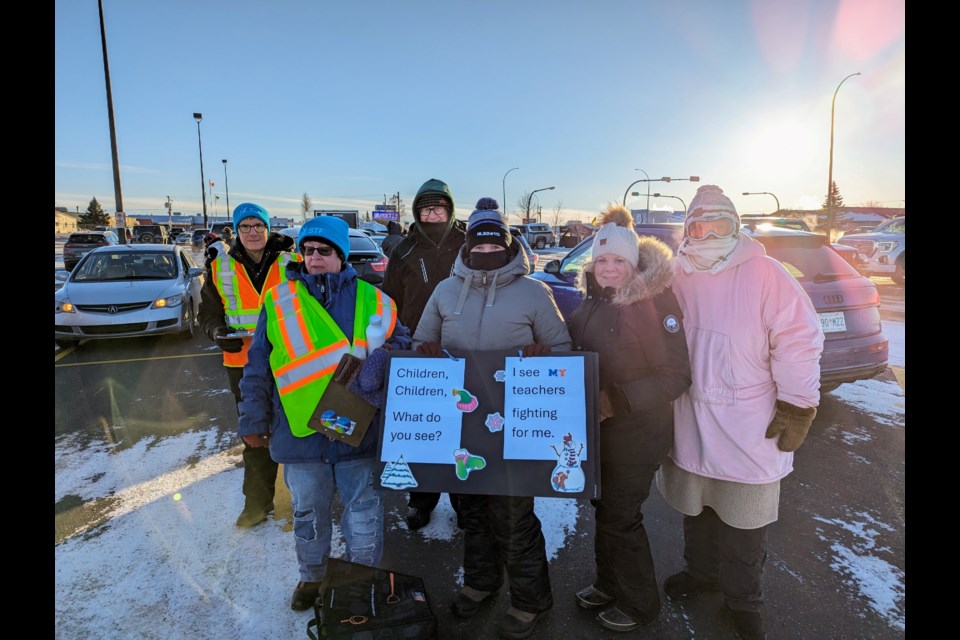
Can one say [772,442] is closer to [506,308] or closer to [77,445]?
[506,308]

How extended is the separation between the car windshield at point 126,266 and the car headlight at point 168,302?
2.79 ft

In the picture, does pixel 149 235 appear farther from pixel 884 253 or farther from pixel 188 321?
pixel 884 253

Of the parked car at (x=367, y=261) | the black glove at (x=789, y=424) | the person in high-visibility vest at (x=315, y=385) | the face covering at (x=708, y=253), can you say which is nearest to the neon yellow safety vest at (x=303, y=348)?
the person in high-visibility vest at (x=315, y=385)

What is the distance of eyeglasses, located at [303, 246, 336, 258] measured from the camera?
7.74 feet

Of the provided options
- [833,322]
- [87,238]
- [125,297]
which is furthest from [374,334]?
[87,238]

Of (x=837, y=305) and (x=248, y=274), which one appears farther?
(x=837, y=305)

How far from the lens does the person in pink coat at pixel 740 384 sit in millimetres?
2121

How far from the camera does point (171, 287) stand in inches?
325

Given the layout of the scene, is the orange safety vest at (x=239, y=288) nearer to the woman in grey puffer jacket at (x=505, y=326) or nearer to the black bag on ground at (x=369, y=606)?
the woman in grey puffer jacket at (x=505, y=326)

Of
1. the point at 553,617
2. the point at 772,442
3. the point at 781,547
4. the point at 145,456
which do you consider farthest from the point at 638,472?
the point at 145,456

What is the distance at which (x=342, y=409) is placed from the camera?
2.26m

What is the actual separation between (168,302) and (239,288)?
5.88 m

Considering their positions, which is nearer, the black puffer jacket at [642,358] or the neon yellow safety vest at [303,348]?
Answer: the black puffer jacket at [642,358]
